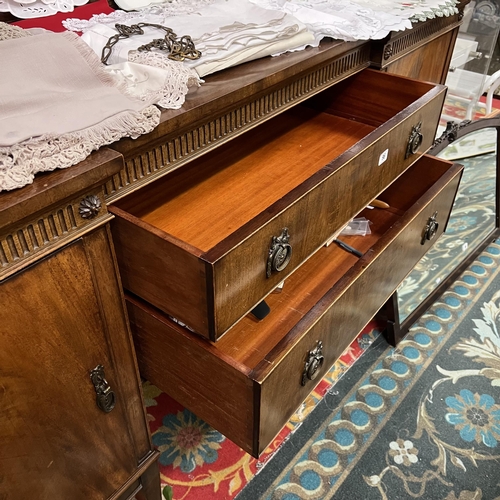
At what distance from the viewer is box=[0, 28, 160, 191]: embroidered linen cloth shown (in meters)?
0.44

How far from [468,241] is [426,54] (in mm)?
631

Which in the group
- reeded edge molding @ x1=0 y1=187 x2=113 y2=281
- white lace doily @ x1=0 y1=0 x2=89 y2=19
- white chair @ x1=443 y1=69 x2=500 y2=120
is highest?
white lace doily @ x1=0 y1=0 x2=89 y2=19

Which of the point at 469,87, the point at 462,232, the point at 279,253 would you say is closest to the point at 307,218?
the point at 279,253

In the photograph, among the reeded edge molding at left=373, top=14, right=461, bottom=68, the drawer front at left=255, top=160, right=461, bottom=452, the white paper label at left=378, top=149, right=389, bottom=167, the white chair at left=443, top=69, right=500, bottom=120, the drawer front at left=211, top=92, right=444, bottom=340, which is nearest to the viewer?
the drawer front at left=211, top=92, right=444, bottom=340

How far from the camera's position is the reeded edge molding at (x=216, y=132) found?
1.84 ft

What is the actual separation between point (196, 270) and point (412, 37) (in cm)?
77

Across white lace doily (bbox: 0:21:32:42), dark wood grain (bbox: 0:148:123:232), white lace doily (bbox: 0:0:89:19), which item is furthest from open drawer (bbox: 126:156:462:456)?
white lace doily (bbox: 0:0:89:19)

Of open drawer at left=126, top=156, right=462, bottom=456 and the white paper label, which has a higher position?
the white paper label

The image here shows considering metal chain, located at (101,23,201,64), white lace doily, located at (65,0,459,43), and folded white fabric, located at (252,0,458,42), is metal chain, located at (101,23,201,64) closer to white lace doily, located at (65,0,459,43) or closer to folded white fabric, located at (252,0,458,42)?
white lace doily, located at (65,0,459,43)

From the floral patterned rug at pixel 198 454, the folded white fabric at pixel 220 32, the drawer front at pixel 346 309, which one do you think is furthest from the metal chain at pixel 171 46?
the floral patterned rug at pixel 198 454

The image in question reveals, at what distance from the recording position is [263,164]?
0.85 m

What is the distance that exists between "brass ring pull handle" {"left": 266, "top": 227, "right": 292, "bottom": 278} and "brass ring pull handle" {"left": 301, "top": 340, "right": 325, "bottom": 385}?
0.15 meters

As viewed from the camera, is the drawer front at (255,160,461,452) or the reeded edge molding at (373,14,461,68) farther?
the reeded edge molding at (373,14,461,68)

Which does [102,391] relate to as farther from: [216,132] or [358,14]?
[358,14]
